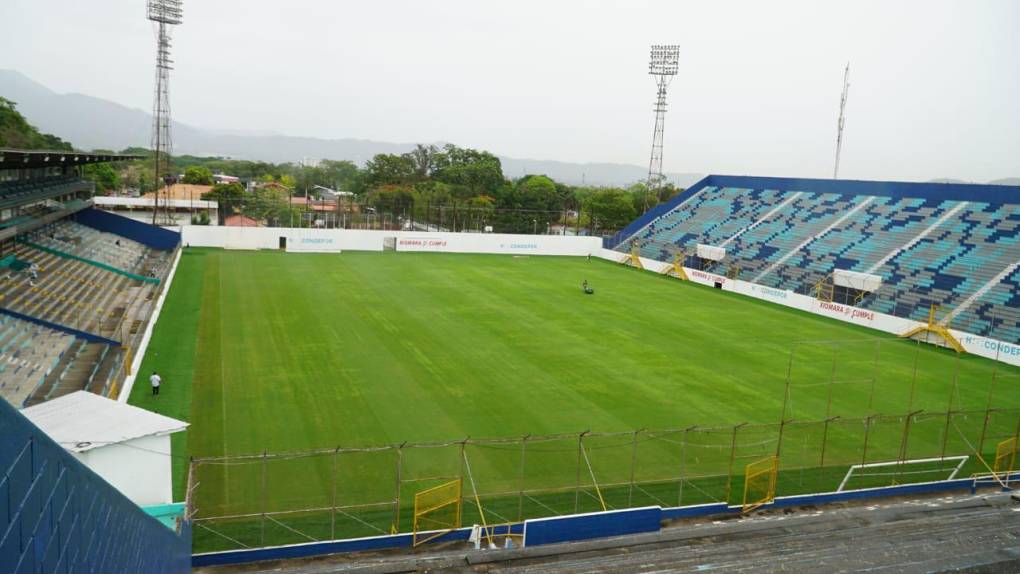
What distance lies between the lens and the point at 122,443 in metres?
9.98

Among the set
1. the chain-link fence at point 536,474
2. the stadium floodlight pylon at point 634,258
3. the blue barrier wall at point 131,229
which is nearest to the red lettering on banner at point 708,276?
the stadium floodlight pylon at point 634,258

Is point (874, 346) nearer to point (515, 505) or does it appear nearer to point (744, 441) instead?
point (744, 441)

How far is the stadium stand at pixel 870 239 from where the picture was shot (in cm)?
3262

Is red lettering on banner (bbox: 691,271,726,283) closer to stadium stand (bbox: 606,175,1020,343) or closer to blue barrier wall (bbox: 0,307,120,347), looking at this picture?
A: stadium stand (bbox: 606,175,1020,343)

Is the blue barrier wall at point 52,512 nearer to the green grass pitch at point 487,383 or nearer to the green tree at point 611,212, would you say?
the green grass pitch at point 487,383

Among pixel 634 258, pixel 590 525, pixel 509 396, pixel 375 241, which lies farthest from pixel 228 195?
pixel 590 525

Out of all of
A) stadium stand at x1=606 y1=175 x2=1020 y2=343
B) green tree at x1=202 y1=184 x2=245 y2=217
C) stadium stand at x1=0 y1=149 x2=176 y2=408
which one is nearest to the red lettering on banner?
stadium stand at x1=606 y1=175 x2=1020 y2=343

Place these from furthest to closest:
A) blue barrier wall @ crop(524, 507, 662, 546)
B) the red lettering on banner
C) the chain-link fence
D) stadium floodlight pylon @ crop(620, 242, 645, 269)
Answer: stadium floodlight pylon @ crop(620, 242, 645, 269), the red lettering on banner, the chain-link fence, blue barrier wall @ crop(524, 507, 662, 546)

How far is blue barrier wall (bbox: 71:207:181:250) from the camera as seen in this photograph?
41.9 m

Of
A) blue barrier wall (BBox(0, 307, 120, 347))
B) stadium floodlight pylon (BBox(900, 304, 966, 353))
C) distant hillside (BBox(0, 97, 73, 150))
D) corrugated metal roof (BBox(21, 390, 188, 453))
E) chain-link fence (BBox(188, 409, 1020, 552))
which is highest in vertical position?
distant hillside (BBox(0, 97, 73, 150))

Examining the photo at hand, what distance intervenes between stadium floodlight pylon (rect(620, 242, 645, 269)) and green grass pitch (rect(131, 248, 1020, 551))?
39.6ft

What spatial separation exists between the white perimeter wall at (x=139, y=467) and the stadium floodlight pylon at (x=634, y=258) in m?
41.2

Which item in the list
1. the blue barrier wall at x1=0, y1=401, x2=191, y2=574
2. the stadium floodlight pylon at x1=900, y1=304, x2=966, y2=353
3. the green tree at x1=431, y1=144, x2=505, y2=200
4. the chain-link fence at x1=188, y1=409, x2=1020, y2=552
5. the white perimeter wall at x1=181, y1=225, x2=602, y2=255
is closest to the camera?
the blue barrier wall at x1=0, y1=401, x2=191, y2=574

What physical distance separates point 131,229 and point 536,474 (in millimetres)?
36696
